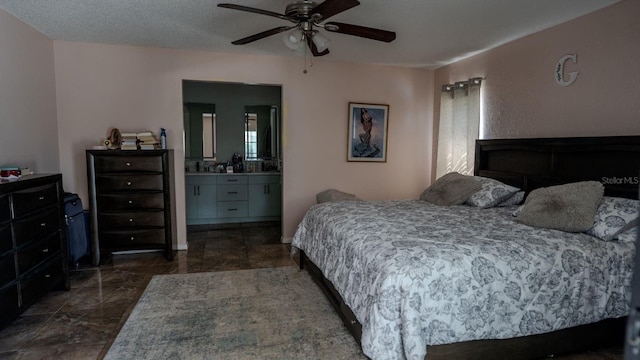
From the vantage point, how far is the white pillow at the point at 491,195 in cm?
323

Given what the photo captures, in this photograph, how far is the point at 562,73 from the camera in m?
3.10

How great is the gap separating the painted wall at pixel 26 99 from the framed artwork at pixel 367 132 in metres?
3.46

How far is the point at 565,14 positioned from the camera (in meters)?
2.92

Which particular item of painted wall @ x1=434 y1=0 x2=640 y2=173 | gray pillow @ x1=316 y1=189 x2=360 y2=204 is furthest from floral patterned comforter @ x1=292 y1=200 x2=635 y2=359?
gray pillow @ x1=316 y1=189 x2=360 y2=204

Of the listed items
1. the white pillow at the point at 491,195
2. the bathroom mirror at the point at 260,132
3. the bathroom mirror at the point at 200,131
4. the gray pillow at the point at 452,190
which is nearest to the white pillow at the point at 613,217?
the white pillow at the point at 491,195

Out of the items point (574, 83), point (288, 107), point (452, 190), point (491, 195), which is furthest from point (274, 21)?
point (574, 83)

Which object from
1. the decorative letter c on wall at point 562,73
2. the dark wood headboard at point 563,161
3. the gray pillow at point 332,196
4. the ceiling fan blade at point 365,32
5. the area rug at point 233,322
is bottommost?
the area rug at point 233,322

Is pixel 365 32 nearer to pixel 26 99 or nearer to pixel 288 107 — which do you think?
pixel 288 107

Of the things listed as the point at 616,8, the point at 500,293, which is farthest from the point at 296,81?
the point at 500,293

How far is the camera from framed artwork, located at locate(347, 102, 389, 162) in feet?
15.6

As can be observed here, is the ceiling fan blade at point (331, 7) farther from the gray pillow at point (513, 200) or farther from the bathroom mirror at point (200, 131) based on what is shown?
the bathroom mirror at point (200, 131)

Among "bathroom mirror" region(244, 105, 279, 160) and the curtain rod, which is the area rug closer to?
the curtain rod

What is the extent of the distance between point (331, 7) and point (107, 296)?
116 inches

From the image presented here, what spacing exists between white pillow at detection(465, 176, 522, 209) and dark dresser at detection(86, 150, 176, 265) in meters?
3.23
